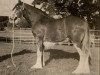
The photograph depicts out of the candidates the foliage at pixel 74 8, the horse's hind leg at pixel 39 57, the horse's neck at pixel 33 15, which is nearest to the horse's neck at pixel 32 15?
the horse's neck at pixel 33 15

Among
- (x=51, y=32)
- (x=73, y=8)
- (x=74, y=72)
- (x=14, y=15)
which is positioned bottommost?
(x=74, y=72)

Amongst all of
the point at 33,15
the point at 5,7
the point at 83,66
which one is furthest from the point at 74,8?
the point at 5,7

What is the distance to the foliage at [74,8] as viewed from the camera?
22.4 meters

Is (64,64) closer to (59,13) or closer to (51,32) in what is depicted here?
(51,32)

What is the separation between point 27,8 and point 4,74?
3584 millimetres

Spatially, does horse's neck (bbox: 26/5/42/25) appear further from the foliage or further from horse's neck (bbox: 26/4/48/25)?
the foliage

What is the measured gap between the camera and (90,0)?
22422 millimetres

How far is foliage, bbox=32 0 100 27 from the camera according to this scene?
22.4m

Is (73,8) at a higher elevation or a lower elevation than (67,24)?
higher

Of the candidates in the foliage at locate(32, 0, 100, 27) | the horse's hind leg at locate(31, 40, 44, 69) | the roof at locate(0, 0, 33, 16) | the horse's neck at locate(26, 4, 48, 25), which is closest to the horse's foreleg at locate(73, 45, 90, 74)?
the horse's hind leg at locate(31, 40, 44, 69)

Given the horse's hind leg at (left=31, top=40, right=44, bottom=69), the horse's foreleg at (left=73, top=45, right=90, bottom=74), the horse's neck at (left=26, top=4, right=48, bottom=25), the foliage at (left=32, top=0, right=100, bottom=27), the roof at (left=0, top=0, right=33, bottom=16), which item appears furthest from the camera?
the roof at (left=0, top=0, right=33, bottom=16)

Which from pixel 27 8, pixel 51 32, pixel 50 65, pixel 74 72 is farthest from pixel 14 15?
pixel 74 72

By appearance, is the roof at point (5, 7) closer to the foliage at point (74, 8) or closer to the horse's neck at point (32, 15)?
the foliage at point (74, 8)

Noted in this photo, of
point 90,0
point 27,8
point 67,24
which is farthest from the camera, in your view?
point 90,0
